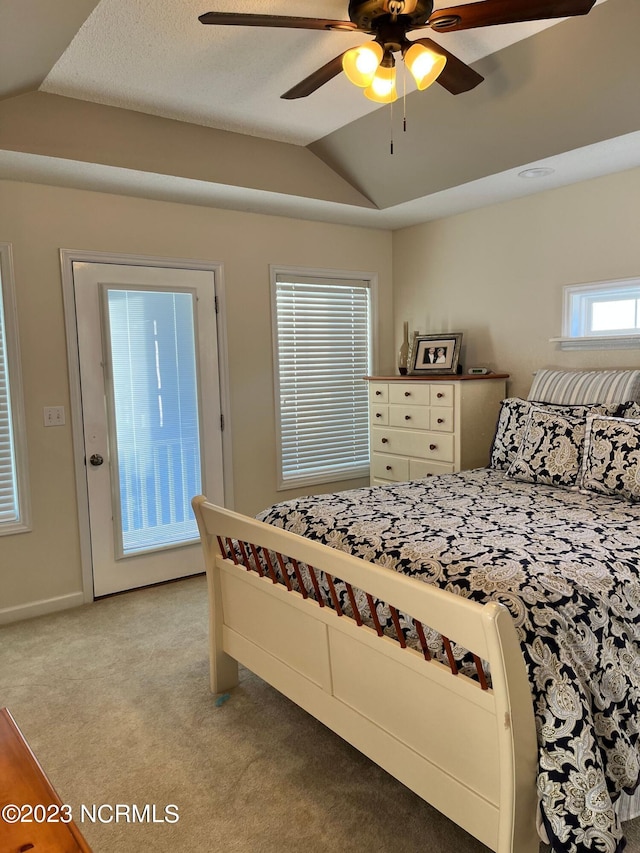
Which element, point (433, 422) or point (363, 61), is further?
point (433, 422)

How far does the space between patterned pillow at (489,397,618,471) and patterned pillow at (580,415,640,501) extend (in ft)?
1.01

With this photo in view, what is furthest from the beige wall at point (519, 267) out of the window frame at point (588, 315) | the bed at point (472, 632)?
the bed at point (472, 632)

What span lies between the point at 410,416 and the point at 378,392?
0.36 metres

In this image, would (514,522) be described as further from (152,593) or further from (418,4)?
(152,593)

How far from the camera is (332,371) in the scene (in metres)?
4.58

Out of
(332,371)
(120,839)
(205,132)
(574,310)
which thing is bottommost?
(120,839)

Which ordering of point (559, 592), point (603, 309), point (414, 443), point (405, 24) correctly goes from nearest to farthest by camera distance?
point (559, 592), point (405, 24), point (603, 309), point (414, 443)

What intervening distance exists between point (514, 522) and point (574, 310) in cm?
194

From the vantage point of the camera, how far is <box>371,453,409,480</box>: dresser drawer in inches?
161

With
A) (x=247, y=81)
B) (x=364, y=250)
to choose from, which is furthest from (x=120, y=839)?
(x=364, y=250)

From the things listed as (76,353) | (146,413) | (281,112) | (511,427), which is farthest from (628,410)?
(76,353)

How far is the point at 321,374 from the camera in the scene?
178 inches

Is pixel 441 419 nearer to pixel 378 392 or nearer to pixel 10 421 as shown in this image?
pixel 378 392

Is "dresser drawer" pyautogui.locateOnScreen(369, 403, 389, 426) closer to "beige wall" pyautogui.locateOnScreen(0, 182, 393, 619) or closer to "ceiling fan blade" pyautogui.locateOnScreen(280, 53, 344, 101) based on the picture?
"beige wall" pyautogui.locateOnScreen(0, 182, 393, 619)
